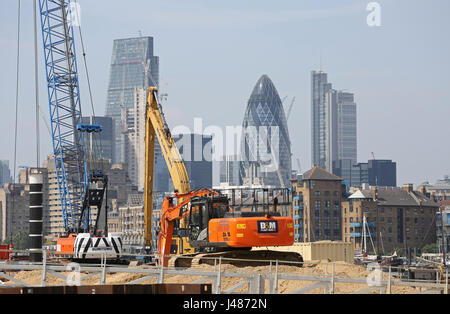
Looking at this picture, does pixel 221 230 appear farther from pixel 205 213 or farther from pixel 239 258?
pixel 205 213

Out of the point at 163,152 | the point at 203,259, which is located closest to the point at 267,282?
the point at 203,259

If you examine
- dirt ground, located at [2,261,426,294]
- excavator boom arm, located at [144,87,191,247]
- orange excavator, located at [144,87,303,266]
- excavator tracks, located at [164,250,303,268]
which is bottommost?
dirt ground, located at [2,261,426,294]

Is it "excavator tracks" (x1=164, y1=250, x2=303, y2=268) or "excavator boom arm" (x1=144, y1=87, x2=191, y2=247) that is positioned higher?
"excavator boom arm" (x1=144, y1=87, x2=191, y2=247)

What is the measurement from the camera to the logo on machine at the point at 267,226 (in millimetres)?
44000

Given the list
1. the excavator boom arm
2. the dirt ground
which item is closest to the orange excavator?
the dirt ground

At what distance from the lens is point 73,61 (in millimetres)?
126312

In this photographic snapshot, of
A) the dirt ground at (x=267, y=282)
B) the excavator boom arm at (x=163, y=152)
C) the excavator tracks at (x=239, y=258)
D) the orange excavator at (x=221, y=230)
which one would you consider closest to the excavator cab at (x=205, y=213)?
the orange excavator at (x=221, y=230)

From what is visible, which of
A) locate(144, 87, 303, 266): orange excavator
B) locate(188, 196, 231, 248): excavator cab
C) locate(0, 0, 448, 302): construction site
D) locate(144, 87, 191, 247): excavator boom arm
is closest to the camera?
locate(0, 0, 448, 302): construction site

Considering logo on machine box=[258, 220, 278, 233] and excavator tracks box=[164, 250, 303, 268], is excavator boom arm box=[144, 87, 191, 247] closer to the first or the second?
excavator tracks box=[164, 250, 303, 268]

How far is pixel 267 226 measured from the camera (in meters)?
44.1

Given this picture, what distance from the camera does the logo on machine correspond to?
44.0 meters
